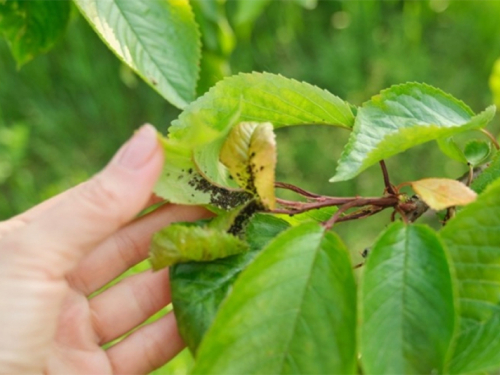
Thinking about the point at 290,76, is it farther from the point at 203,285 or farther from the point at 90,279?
the point at 203,285

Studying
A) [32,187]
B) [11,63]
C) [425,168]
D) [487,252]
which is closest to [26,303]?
[487,252]

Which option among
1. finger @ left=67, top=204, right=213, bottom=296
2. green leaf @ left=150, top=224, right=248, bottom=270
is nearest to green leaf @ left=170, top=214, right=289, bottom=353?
green leaf @ left=150, top=224, right=248, bottom=270

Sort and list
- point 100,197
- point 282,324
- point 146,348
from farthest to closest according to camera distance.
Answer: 1. point 146,348
2. point 100,197
3. point 282,324

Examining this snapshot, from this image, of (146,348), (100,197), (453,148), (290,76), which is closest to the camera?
(100,197)

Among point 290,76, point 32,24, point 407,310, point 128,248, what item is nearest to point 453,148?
point 407,310

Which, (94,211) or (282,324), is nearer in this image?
(282,324)

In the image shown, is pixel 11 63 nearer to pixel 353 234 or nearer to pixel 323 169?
pixel 323 169

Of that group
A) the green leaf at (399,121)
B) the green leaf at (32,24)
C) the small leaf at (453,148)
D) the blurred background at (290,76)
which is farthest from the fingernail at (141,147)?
the blurred background at (290,76)

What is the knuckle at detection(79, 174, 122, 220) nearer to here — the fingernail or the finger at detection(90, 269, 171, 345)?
the fingernail
